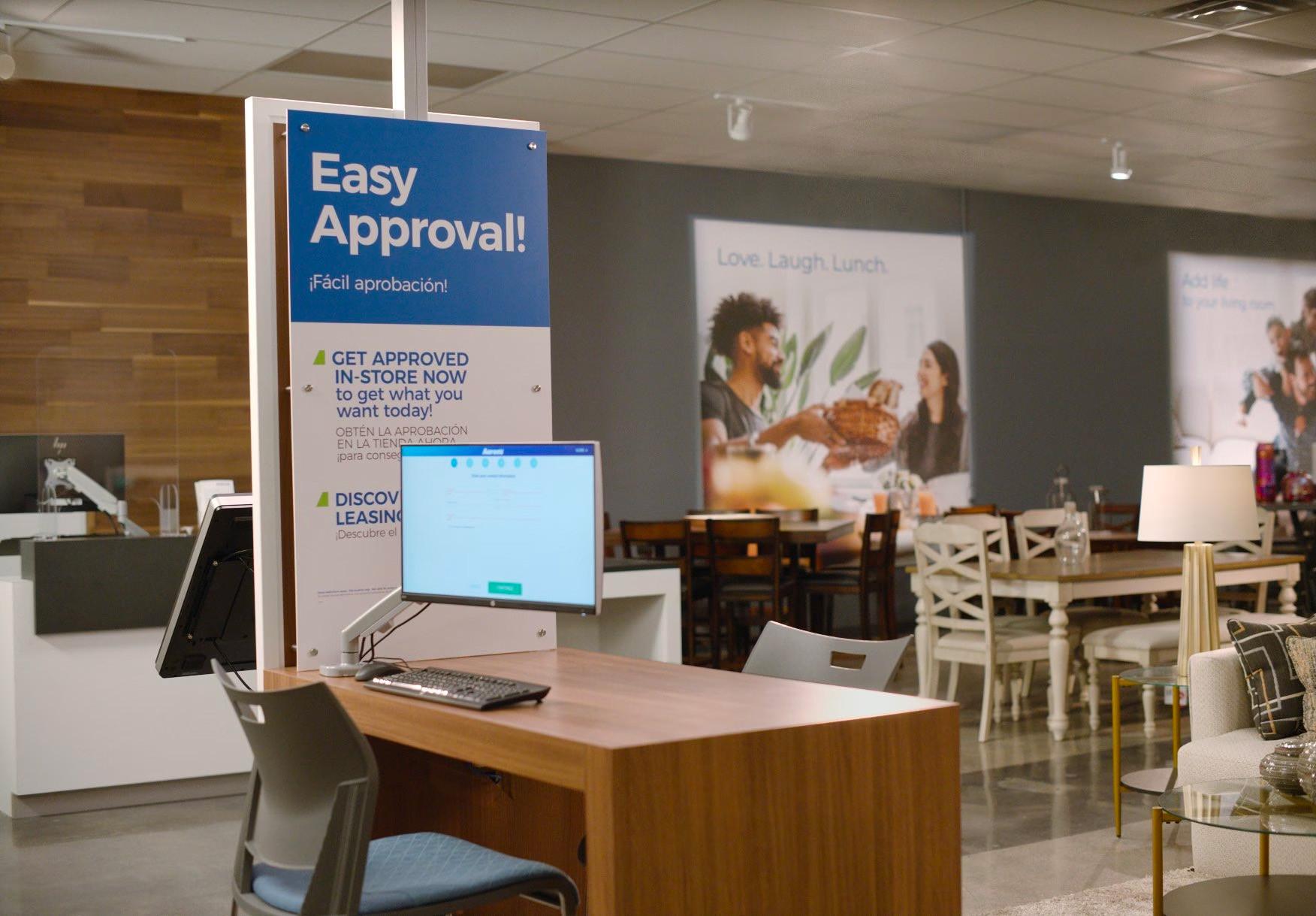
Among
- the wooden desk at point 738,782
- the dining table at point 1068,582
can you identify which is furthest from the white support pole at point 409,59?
the dining table at point 1068,582

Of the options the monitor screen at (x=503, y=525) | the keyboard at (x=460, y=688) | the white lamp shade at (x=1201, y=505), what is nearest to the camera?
the keyboard at (x=460, y=688)

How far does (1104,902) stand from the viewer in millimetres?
4066

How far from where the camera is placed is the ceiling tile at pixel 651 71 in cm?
724

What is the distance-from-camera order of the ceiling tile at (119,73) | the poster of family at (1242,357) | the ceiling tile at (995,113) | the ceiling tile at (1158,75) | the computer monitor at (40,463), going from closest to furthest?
the computer monitor at (40,463), the ceiling tile at (119,73), the ceiling tile at (1158,75), the ceiling tile at (995,113), the poster of family at (1242,357)

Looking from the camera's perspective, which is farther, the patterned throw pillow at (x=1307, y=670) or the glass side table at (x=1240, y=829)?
the patterned throw pillow at (x=1307, y=670)

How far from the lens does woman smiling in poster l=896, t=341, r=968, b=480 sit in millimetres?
10867

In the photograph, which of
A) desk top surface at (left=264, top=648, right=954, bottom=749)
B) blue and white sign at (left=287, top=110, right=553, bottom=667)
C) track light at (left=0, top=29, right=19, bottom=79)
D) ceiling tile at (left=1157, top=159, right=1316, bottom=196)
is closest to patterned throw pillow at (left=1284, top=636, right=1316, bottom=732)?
desk top surface at (left=264, top=648, right=954, bottom=749)

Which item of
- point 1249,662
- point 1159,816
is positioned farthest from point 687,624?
point 1159,816

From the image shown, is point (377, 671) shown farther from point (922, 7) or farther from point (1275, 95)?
point (1275, 95)

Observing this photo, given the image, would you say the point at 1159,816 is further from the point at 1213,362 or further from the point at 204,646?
the point at 1213,362

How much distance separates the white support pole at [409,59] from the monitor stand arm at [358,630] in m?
1.13

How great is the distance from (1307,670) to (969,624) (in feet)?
8.54

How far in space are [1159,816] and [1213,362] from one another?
10322 millimetres

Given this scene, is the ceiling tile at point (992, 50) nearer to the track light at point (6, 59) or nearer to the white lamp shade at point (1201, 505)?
the white lamp shade at point (1201, 505)
